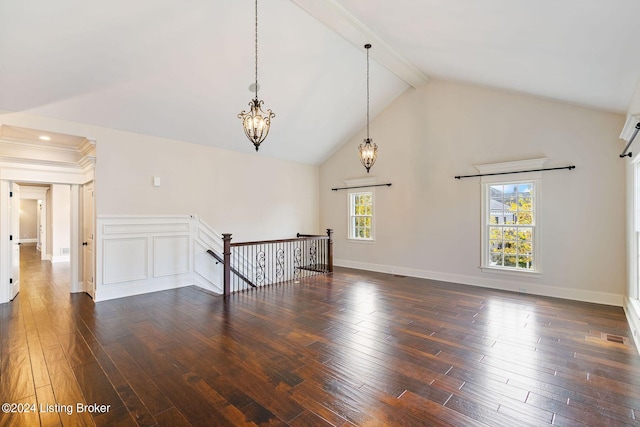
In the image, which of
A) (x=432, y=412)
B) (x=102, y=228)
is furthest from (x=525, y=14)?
(x=102, y=228)

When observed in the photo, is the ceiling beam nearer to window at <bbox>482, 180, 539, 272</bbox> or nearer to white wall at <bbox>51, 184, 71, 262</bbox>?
window at <bbox>482, 180, 539, 272</bbox>

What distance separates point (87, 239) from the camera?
18.2 ft

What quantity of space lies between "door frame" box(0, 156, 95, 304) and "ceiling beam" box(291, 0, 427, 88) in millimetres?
4295

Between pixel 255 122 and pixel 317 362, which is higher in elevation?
pixel 255 122

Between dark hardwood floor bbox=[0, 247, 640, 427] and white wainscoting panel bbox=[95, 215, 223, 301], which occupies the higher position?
white wainscoting panel bbox=[95, 215, 223, 301]

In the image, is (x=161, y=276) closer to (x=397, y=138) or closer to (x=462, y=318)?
(x=462, y=318)

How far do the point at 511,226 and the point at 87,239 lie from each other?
784 centimetres

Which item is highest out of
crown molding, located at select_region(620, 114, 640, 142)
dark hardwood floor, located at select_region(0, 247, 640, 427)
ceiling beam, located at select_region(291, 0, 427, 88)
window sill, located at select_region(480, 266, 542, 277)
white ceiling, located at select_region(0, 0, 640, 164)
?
ceiling beam, located at select_region(291, 0, 427, 88)

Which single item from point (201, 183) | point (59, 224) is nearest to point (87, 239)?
point (201, 183)

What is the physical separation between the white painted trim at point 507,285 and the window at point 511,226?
0.30 meters

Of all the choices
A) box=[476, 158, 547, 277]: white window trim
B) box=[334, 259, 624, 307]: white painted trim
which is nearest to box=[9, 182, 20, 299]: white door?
box=[334, 259, 624, 307]: white painted trim

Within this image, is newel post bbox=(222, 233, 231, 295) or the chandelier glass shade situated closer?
the chandelier glass shade

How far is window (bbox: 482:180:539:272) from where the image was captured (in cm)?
539

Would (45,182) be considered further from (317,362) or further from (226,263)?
(317,362)
